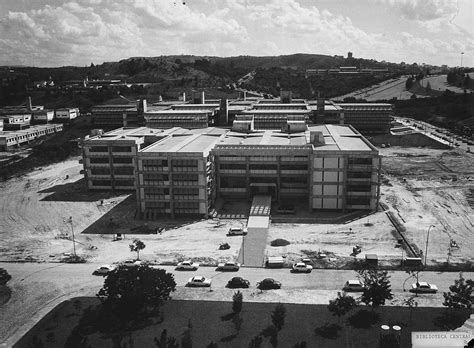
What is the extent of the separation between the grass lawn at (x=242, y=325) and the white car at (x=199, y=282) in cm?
381

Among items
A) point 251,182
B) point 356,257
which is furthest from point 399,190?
point 356,257

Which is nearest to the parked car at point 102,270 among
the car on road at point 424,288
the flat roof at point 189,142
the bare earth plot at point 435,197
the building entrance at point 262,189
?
the flat roof at point 189,142

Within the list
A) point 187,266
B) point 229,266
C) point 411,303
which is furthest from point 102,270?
point 411,303

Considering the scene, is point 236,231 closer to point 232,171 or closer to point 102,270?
point 232,171

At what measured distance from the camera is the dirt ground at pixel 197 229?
61.8 meters

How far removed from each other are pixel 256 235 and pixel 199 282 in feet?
59.3

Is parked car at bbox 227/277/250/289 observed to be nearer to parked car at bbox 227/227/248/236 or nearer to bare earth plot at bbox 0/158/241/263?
bare earth plot at bbox 0/158/241/263

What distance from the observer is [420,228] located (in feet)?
230

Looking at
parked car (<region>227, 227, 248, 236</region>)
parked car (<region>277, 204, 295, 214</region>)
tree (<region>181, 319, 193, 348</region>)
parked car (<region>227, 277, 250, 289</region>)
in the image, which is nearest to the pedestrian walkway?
parked car (<region>227, 227, 248, 236</region>)

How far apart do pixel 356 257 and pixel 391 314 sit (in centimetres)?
1557

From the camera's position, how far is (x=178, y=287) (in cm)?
5109

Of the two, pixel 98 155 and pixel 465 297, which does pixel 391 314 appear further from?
pixel 98 155

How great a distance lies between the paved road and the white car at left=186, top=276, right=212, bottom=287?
0.79 meters

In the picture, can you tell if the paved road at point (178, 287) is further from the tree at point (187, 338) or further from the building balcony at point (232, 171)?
the building balcony at point (232, 171)
